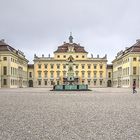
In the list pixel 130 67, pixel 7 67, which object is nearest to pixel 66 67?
pixel 130 67

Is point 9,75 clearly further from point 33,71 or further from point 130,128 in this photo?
point 130,128

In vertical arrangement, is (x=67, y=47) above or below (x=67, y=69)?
above

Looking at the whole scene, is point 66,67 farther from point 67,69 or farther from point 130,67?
point 130,67

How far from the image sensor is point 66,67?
10781 cm

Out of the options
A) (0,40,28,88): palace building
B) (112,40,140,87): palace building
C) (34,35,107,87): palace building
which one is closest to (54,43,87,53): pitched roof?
(34,35,107,87): palace building

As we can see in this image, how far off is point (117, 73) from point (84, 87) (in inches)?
1973

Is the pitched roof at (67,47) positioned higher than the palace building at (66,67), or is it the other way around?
the pitched roof at (67,47)

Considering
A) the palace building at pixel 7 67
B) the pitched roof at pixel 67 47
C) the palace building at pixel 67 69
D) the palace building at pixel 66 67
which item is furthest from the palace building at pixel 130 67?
the palace building at pixel 7 67

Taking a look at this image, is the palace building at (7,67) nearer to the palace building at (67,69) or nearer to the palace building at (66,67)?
the palace building at (67,69)

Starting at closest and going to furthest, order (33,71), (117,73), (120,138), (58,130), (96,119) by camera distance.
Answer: (120,138) → (58,130) → (96,119) → (117,73) → (33,71)

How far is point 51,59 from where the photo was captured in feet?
352

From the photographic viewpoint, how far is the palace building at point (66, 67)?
107 metres

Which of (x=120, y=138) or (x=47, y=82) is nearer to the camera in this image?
(x=120, y=138)

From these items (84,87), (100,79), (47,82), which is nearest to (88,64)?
(100,79)
